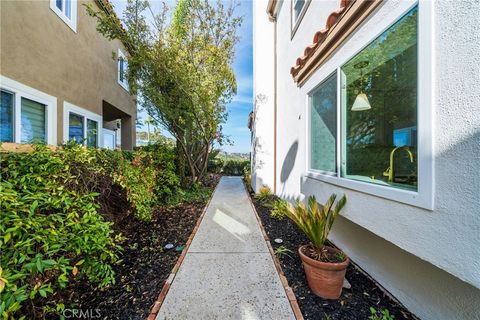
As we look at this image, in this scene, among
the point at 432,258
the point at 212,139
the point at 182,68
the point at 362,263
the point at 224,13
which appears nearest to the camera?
the point at 432,258

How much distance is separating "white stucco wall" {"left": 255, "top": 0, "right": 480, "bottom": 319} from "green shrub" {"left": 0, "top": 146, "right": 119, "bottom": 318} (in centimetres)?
301

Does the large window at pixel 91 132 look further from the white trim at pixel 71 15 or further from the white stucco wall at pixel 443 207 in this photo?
the white stucco wall at pixel 443 207

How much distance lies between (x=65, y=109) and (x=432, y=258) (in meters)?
7.60

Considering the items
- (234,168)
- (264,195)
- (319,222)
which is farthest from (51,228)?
(234,168)

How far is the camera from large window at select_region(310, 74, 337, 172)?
3.21 metres

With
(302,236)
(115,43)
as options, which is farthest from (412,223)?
(115,43)

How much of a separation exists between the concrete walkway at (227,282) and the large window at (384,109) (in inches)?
73.9

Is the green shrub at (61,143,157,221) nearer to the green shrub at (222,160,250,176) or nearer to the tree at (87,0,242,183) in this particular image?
the tree at (87,0,242,183)

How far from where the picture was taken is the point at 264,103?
779 cm

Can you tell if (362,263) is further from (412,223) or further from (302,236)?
(412,223)

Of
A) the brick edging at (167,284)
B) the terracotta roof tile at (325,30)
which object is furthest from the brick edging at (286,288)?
the terracotta roof tile at (325,30)

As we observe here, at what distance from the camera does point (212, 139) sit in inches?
318

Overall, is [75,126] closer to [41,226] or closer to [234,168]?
[41,226]

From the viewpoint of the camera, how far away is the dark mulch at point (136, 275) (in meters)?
2.30
